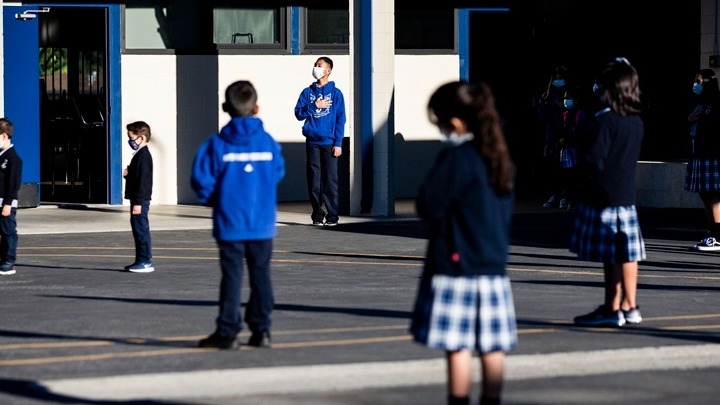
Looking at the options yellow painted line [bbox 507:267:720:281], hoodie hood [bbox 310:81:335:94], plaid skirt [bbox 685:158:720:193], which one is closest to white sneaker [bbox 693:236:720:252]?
plaid skirt [bbox 685:158:720:193]

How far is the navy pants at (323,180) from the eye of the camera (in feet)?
65.6

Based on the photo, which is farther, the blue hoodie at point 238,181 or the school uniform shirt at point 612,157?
the school uniform shirt at point 612,157

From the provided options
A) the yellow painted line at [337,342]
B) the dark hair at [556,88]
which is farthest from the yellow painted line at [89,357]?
the dark hair at [556,88]

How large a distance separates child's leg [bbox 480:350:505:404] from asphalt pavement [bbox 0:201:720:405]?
131cm

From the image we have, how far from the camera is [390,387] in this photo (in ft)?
29.8

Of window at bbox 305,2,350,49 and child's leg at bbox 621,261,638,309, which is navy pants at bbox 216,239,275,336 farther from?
window at bbox 305,2,350,49

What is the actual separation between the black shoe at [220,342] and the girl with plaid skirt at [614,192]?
254 centimetres

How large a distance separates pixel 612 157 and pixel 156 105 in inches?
508

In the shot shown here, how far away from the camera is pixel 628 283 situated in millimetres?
11141

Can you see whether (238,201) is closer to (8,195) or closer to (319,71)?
(8,195)

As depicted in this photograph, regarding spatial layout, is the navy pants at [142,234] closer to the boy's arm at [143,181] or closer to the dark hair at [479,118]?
the boy's arm at [143,181]

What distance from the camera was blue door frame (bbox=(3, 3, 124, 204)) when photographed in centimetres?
2231

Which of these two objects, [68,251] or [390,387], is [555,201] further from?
[390,387]

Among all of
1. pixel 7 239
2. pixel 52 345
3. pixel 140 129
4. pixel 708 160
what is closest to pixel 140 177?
pixel 140 129
